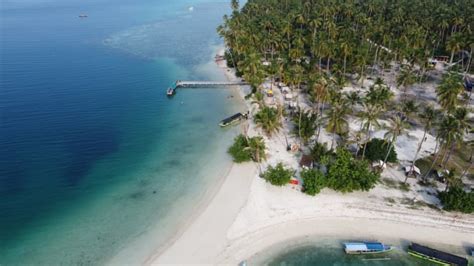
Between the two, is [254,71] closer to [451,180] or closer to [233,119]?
[233,119]

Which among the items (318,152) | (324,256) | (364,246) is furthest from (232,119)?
(364,246)

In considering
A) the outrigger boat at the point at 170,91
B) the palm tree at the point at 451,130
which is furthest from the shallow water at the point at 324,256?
the outrigger boat at the point at 170,91

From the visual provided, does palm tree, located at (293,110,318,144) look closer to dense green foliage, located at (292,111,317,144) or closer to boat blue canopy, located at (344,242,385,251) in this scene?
dense green foliage, located at (292,111,317,144)

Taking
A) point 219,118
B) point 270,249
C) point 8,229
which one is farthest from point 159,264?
point 219,118

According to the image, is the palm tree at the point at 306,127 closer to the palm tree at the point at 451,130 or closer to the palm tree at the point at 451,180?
the palm tree at the point at 451,130

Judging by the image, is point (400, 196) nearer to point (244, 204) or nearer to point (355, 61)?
point (244, 204)

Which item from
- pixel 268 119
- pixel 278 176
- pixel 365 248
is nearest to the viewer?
pixel 365 248
